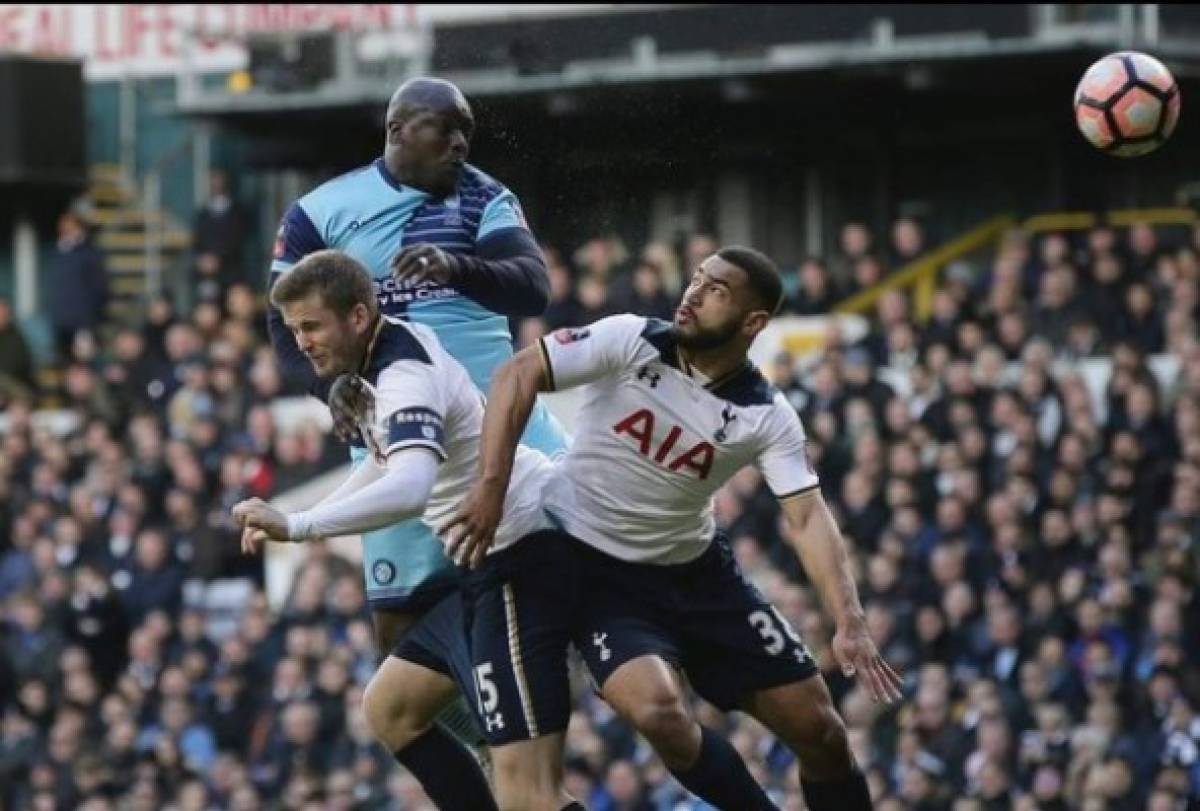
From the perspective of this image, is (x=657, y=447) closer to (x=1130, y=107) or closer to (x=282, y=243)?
(x=282, y=243)

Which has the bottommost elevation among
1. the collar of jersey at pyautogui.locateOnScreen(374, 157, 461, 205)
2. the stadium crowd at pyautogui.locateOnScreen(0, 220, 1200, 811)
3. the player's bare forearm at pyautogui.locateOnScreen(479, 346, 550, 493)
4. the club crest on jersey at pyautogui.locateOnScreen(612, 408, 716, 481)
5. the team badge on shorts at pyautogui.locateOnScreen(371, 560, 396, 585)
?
the stadium crowd at pyautogui.locateOnScreen(0, 220, 1200, 811)

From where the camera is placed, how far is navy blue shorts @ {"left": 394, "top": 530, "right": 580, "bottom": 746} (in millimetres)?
10430

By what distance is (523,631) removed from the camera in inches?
416

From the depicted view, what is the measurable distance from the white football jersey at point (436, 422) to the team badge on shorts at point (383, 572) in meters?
0.34

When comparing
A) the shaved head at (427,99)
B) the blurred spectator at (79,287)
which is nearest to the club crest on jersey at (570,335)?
the shaved head at (427,99)

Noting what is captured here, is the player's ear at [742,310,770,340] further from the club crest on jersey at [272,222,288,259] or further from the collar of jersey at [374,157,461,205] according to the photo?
the club crest on jersey at [272,222,288,259]

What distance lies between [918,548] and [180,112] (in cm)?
1018

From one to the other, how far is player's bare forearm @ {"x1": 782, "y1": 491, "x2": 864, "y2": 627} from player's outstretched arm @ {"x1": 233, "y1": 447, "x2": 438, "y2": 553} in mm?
1460

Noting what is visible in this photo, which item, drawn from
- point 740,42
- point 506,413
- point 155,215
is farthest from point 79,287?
point 506,413

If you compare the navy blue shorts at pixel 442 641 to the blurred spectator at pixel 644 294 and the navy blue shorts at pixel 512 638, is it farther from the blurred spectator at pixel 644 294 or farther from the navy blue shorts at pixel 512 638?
the blurred spectator at pixel 644 294

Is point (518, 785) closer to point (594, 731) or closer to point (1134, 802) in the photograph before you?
point (1134, 802)

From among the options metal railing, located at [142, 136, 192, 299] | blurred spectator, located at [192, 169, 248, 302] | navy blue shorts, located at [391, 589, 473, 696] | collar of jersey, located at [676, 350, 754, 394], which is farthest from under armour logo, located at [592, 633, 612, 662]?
metal railing, located at [142, 136, 192, 299]

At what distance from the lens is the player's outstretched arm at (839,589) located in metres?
10.6

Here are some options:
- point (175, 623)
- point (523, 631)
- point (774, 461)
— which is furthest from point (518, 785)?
point (175, 623)
